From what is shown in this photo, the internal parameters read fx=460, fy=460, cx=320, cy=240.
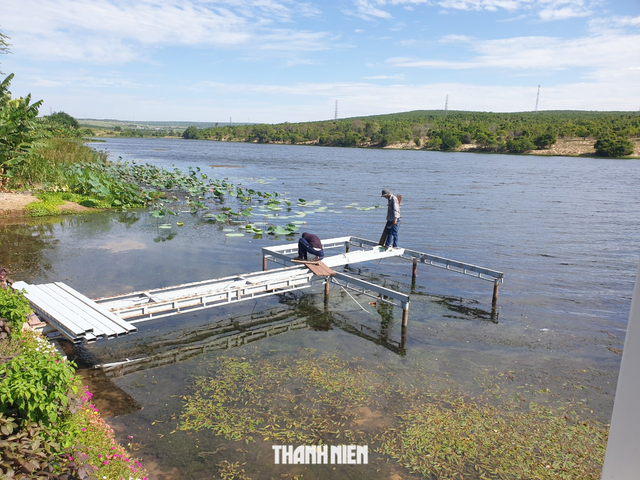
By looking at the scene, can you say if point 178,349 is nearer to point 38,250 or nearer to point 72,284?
point 72,284

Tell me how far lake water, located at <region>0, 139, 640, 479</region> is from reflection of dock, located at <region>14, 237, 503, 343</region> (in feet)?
2.43

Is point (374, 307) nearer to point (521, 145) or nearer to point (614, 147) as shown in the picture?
point (614, 147)

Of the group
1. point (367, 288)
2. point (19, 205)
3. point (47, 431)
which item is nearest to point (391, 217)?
point (367, 288)

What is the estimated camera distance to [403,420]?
22.5 ft

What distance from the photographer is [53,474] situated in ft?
13.0

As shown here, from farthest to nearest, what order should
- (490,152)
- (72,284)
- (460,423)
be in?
→ 1. (490,152)
2. (72,284)
3. (460,423)

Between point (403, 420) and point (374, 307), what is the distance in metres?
5.05

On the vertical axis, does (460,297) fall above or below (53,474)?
below

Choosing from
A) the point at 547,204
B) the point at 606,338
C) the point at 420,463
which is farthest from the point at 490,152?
the point at 420,463

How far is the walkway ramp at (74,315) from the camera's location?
710 cm

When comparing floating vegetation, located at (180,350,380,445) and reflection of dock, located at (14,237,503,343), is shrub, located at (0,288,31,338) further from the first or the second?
floating vegetation, located at (180,350,380,445)

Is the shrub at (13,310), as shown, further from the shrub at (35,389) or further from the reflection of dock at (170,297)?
the shrub at (35,389)

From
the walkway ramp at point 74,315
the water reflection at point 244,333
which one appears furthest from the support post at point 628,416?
the water reflection at point 244,333

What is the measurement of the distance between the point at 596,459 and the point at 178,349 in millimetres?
7045
